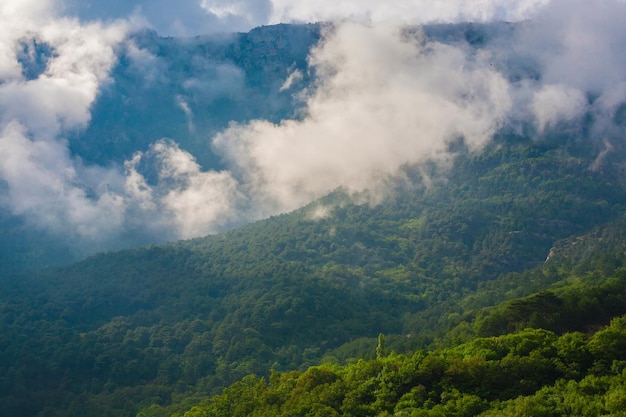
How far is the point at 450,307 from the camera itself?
186125 mm

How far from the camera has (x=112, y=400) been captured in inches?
6029

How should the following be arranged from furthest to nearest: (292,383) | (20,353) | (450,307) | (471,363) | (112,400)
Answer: (450,307) < (20,353) < (112,400) < (292,383) < (471,363)

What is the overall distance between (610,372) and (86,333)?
15162 cm

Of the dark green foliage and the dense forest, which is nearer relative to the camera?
the dark green foliage

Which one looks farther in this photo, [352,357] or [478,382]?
[352,357]

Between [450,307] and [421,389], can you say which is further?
[450,307]

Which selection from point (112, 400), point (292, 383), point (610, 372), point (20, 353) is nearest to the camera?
point (610, 372)

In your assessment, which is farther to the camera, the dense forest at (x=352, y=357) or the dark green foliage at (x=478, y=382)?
the dense forest at (x=352, y=357)

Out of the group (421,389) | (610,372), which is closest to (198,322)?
(421,389)

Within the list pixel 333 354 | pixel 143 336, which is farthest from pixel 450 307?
pixel 143 336

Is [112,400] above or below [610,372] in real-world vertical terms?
above

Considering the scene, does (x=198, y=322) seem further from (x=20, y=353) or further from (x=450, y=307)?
(x=450, y=307)

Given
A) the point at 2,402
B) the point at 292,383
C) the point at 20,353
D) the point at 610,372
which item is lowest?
the point at 610,372

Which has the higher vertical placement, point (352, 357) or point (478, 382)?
point (352, 357)
